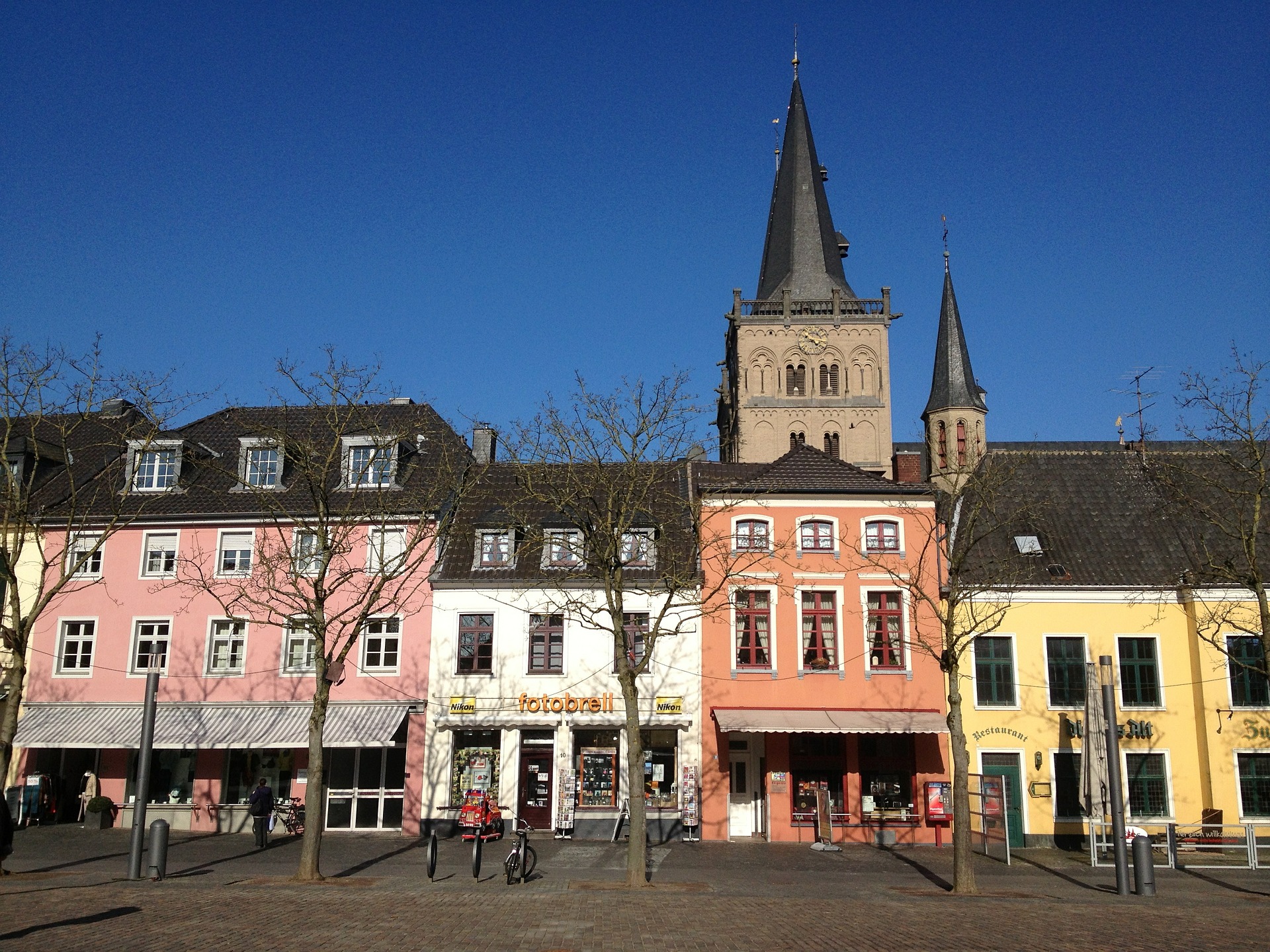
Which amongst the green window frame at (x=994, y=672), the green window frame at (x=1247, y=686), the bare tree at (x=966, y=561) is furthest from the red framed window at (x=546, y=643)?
the green window frame at (x=1247, y=686)

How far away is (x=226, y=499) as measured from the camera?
30.5m

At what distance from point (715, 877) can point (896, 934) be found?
6250 millimetres

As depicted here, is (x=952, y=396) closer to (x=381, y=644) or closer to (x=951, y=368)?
(x=951, y=368)

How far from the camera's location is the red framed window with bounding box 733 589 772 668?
92.2 feet

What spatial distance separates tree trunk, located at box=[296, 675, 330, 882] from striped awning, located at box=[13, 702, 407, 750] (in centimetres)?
652

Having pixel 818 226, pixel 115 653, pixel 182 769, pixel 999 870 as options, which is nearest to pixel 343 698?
pixel 182 769

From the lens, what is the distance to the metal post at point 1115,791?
19328 millimetres

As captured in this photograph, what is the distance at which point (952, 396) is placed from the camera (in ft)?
187

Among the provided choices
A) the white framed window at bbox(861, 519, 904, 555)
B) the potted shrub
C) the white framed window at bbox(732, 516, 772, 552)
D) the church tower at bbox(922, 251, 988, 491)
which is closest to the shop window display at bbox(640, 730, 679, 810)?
the white framed window at bbox(732, 516, 772, 552)

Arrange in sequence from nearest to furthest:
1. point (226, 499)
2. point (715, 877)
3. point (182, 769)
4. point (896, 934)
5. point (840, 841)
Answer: point (896, 934), point (715, 877), point (840, 841), point (182, 769), point (226, 499)

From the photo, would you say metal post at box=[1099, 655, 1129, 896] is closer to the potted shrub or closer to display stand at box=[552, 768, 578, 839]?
display stand at box=[552, 768, 578, 839]

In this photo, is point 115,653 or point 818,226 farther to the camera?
point 818,226

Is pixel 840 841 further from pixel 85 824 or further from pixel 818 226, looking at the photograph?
pixel 818 226

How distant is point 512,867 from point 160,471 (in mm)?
18402
